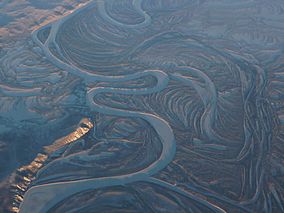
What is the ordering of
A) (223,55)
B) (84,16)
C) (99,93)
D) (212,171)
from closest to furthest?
(212,171) < (99,93) < (223,55) < (84,16)

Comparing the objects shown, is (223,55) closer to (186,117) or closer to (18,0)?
(186,117)

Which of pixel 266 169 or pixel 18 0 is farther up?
pixel 18 0

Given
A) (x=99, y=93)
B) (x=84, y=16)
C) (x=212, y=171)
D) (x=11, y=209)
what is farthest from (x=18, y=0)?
(x=212, y=171)

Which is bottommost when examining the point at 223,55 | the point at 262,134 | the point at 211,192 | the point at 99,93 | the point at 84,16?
the point at 211,192

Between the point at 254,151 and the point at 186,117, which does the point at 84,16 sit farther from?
the point at 254,151

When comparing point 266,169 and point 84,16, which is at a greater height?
point 84,16

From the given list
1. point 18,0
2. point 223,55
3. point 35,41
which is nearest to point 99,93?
point 35,41

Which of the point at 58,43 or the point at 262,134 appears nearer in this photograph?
the point at 262,134

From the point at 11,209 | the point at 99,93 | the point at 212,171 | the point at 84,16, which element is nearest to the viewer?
the point at 11,209

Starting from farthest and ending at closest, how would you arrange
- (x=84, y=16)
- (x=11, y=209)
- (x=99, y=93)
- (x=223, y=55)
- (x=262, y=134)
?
1. (x=84, y=16)
2. (x=223, y=55)
3. (x=99, y=93)
4. (x=262, y=134)
5. (x=11, y=209)
